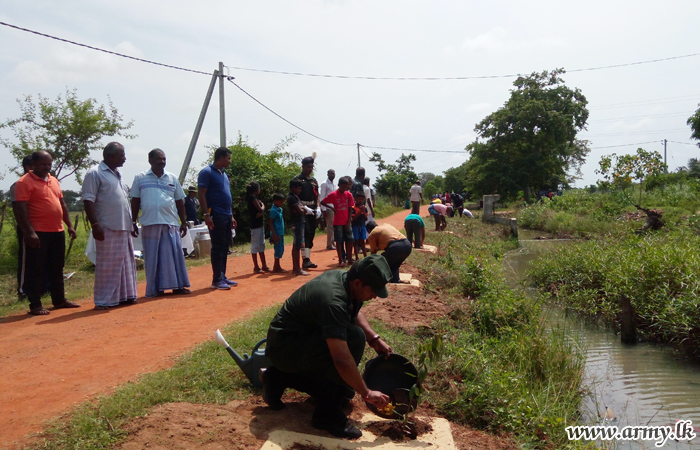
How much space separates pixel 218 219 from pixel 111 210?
4.85 ft

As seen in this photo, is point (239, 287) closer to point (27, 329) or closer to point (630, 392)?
point (27, 329)

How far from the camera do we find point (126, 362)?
177 inches

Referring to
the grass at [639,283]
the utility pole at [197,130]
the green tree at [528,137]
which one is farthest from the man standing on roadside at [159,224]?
the green tree at [528,137]

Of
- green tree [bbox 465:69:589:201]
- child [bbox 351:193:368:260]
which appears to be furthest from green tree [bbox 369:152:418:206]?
child [bbox 351:193:368:260]

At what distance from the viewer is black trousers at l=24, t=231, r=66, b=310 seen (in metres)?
6.41

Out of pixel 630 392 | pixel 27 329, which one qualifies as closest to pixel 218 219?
pixel 27 329

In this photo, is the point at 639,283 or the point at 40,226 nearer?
the point at 40,226

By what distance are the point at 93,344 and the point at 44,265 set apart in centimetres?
214

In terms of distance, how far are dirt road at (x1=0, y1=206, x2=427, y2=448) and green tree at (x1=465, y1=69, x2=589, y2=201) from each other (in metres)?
30.3

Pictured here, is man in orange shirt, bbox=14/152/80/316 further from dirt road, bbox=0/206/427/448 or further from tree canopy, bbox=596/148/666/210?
Answer: tree canopy, bbox=596/148/666/210

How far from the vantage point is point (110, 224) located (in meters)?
6.55

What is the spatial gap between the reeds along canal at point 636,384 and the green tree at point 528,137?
92.4ft

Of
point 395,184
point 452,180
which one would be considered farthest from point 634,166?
point 452,180

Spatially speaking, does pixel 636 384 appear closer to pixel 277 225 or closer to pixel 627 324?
pixel 627 324
